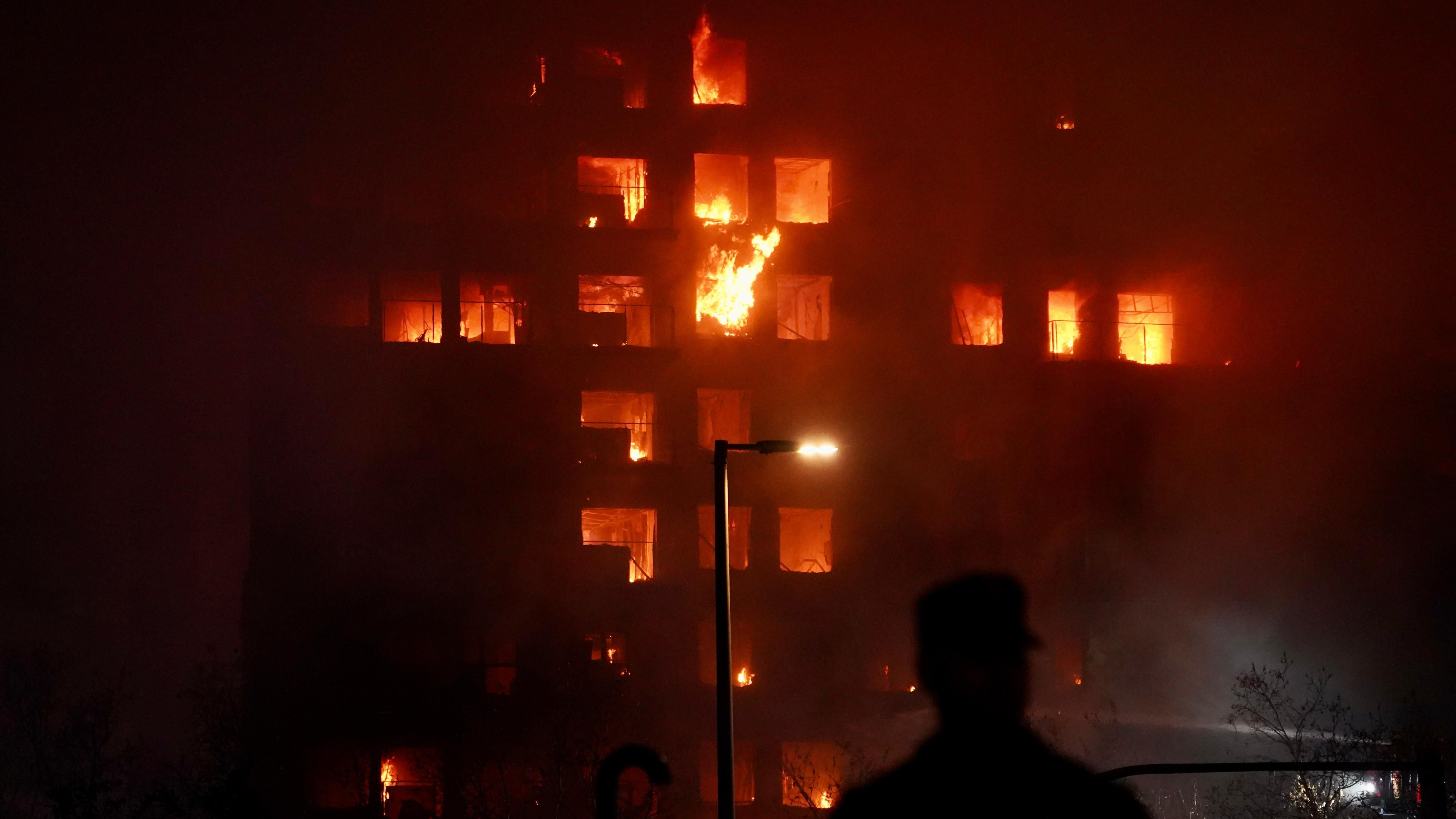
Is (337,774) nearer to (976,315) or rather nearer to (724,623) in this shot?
(724,623)

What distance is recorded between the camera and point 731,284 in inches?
1137

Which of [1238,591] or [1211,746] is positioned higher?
[1238,591]

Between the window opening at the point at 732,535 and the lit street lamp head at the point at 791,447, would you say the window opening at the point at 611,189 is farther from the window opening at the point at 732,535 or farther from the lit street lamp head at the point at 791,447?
the lit street lamp head at the point at 791,447

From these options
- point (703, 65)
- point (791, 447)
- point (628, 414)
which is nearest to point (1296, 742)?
point (628, 414)

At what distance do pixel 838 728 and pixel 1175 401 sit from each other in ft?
45.1

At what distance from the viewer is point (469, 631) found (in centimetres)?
2652

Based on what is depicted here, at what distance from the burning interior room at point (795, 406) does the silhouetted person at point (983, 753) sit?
24.0 meters

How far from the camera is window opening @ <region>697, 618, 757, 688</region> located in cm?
2697

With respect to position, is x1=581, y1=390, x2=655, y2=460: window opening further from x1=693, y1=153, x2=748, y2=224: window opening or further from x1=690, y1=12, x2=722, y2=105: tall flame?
x1=690, y1=12, x2=722, y2=105: tall flame

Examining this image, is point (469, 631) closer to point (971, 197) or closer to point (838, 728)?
point (838, 728)

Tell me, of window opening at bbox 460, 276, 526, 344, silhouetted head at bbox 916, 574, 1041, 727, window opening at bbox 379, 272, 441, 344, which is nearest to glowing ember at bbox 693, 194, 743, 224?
window opening at bbox 460, 276, 526, 344

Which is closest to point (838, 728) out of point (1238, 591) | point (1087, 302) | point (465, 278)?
point (1238, 591)

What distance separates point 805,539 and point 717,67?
14.5 meters

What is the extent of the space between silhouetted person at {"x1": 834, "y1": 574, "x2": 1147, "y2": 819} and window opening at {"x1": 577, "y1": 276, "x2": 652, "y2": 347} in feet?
80.7
